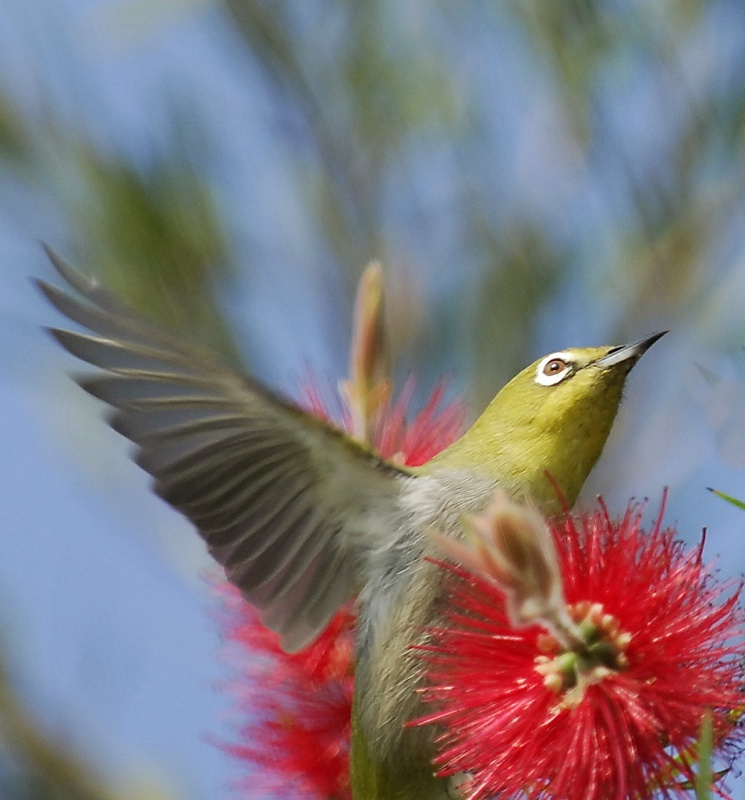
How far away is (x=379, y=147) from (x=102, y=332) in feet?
1.49

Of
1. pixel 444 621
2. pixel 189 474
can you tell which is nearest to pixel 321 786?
pixel 444 621

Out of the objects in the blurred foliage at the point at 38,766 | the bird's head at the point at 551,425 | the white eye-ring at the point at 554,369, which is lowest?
the blurred foliage at the point at 38,766

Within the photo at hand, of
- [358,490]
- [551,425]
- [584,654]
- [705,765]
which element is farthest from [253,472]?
[705,765]

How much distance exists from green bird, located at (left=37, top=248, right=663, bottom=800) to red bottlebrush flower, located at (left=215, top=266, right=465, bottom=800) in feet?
0.16

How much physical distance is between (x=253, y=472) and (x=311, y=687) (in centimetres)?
26

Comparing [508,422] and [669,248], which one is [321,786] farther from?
[669,248]

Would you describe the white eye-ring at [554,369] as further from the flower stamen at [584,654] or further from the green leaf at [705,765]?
the green leaf at [705,765]

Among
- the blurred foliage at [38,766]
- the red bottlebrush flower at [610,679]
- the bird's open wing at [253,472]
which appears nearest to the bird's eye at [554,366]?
the bird's open wing at [253,472]

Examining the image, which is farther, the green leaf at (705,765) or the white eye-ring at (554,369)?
the white eye-ring at (554,369)

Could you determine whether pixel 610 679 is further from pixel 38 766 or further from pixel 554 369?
pixel 38 766

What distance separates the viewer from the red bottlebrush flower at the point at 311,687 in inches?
62.8

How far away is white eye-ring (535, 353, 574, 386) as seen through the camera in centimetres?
161

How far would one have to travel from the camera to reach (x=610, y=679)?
117 centimetres

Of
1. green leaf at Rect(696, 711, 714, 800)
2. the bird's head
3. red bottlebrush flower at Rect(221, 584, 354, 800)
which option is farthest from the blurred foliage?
green leaf at Rect(696, 711, 714, 800)
